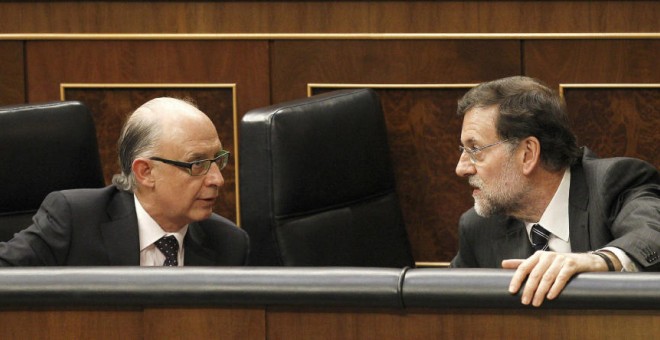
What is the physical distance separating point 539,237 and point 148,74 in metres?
0.85

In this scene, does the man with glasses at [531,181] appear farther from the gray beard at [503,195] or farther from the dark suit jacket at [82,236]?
the dark suit jacket at [82,236]

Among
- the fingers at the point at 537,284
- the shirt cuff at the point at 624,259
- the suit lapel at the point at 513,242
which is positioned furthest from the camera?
the suit lapel at the point at 513,242

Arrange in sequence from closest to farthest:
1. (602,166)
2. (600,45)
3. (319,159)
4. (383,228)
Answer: (602,166) < (319,159) < (383,228) < (600,45)

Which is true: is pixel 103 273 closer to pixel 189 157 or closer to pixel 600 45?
pixel 189 157

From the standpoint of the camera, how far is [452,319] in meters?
0.78

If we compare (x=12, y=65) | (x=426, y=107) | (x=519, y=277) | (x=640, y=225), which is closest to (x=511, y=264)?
(x=519, y=277)

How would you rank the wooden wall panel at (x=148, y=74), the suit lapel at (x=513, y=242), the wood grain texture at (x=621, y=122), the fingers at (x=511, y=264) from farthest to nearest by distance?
the wooden wall panel at (x=148, y=74) < the wood grain texture at (x=621, y=122) < the suit lapel at (x=513, y=242) < the fingers at (x=511, y=264)

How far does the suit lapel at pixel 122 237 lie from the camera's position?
1.29 metres

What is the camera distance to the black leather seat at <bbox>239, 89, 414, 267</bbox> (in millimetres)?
1448

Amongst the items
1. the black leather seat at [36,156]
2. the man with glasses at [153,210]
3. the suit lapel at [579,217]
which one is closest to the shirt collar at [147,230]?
the man with glasses at [153,210]

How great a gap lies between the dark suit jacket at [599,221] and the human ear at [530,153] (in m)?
0.05

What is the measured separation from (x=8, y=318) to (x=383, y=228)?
882 millimetres

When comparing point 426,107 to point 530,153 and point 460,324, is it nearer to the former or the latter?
point 530,153

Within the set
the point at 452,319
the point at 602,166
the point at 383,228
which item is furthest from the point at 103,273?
the point at 383,228
